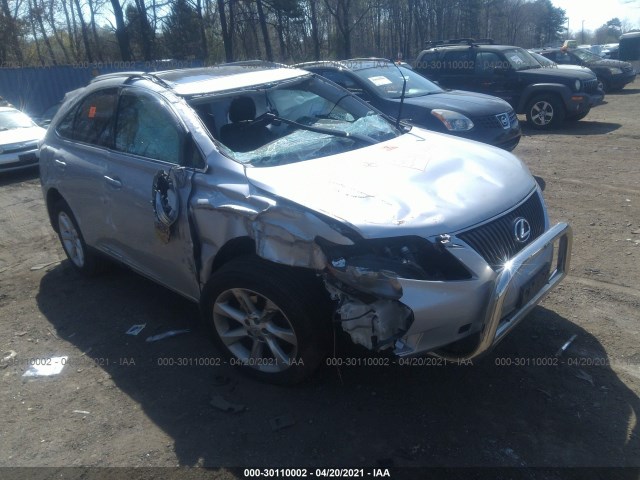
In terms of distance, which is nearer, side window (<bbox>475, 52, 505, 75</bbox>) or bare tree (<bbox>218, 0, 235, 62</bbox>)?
side window (<bbox>475, 52, 505, 75</bbox>)

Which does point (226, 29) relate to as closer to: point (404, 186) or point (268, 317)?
point (404, 186)

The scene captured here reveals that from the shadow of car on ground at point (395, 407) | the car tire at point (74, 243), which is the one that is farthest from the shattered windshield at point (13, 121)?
the shadow of car on ground at point (395, 407)

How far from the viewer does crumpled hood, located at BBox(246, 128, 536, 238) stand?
2910 mm

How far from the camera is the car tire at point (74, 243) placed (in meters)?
5.05

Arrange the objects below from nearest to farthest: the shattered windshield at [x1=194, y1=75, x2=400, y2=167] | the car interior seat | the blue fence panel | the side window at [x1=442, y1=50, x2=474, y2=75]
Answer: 1. the shattered windshield at [x1=194, y1=75, x2=400, y2=167]
2. the car interior seat
3. the side window at [x1=442, y1=50, x2=474, y2=75]
4. the blue fence panel

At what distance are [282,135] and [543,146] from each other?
7.66 metres

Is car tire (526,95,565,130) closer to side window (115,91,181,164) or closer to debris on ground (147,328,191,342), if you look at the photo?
side window (115,91,181,164)

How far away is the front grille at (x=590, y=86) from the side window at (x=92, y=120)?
10.5 metres

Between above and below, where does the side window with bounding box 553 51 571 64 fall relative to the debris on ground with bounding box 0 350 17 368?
above

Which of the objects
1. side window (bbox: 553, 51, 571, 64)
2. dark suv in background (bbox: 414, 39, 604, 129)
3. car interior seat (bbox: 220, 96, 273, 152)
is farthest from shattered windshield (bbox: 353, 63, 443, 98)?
side window (bbox: 553, 51, 571, 64)

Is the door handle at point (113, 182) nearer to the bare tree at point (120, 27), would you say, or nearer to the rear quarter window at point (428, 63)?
the rear quarter window at point (428, 63)

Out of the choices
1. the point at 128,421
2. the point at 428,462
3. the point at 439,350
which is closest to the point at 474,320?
the point at 439,350

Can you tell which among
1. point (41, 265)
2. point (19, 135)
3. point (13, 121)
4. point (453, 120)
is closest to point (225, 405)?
point (41, 265)

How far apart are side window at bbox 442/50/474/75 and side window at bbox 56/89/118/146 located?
32.7ft
